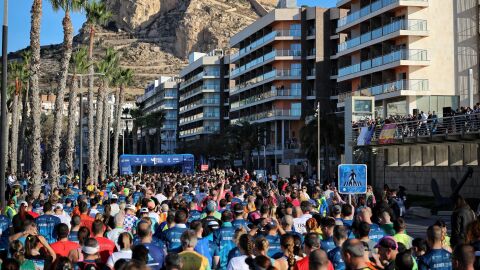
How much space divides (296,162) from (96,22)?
105ft

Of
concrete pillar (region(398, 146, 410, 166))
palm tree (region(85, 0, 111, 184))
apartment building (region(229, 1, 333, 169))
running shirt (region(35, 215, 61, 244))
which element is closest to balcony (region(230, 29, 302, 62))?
apartment building (region(229, 1, 333, 169))

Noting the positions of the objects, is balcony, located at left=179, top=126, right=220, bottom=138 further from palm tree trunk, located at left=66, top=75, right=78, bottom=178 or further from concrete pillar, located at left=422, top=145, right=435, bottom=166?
concrete pillar, located at left=422, top=145, right=435, bottom=166

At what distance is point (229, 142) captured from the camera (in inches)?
3511

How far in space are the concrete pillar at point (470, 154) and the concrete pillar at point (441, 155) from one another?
1.71 metres

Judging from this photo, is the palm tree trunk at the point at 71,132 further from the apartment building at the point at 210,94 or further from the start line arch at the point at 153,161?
the apartment building at the point at 210,94

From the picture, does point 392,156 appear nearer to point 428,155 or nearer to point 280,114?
point 428,155

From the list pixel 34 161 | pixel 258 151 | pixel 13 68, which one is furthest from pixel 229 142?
pixel 34 161

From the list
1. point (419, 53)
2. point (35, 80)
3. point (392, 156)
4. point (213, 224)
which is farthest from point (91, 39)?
point (213, 224)

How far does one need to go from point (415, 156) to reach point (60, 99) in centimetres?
1895

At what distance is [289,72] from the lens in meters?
75.8

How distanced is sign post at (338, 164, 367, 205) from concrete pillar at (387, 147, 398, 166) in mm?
24402

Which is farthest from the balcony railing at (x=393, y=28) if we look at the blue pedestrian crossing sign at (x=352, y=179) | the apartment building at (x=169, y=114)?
the apartment building at (x=169, y=114)

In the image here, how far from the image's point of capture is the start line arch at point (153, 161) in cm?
5609

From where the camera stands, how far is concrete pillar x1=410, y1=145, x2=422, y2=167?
4000cm
